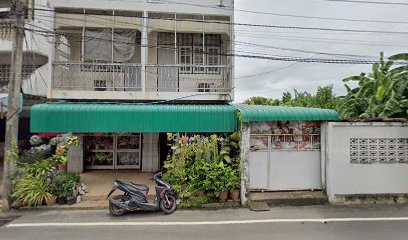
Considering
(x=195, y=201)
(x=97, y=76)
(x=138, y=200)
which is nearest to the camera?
(x=138, y=200)

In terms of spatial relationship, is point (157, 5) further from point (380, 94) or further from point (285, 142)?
point (380, 94)

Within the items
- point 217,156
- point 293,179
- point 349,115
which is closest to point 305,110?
point 293,179

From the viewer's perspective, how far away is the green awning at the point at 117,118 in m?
7.54

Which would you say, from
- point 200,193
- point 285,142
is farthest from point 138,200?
point 285,142

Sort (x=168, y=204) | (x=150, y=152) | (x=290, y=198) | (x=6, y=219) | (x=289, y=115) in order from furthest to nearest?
(x=150, y=152)
(x=289, y=115)
(x=290, y=198)
(x=168, y=204)
(x=6, y=219)

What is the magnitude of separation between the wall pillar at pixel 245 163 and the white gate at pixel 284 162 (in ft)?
1.51

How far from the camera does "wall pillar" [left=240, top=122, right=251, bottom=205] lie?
23.3 ft

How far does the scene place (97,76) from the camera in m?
9.35

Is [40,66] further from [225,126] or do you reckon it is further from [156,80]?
[225,126]

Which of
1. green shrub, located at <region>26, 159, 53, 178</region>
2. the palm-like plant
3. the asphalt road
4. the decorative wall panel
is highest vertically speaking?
the palm-like plant

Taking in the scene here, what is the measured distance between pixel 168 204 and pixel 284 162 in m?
3.57

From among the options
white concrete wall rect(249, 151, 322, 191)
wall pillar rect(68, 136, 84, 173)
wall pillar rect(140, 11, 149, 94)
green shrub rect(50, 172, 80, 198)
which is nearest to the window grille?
white concrete wall rect(249, 151, 322, 191)

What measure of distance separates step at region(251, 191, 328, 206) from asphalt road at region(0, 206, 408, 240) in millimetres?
233

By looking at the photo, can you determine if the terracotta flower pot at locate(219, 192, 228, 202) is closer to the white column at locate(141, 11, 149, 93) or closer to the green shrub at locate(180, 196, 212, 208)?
the green shrub at locate(180, 196, 212, 208)
